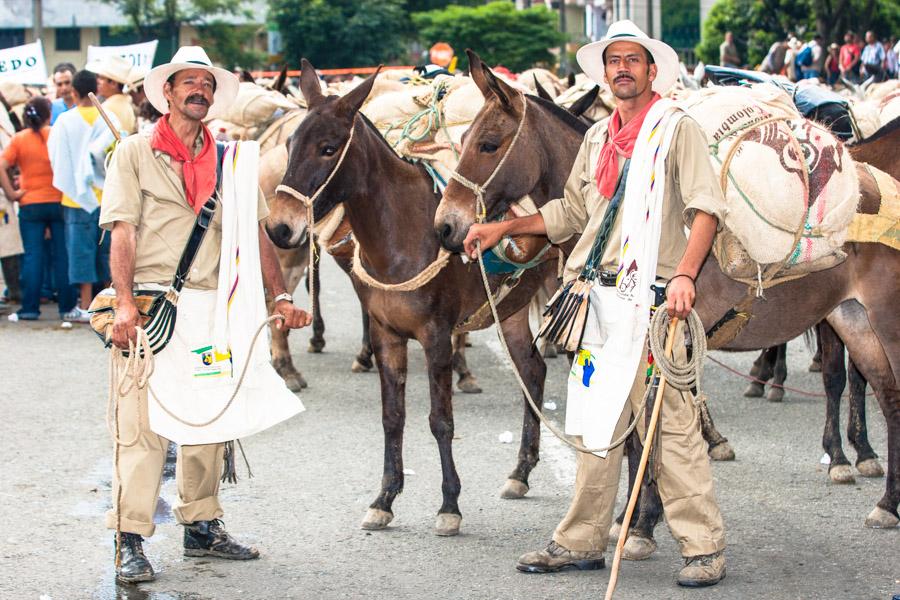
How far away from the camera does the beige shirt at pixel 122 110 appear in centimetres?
1335

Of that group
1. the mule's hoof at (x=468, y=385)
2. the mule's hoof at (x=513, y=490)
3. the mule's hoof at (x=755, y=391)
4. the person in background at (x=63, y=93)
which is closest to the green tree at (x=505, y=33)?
the person in background at (x=63, y=93)

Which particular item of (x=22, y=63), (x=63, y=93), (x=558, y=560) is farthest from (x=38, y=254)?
(x=558, y=560)

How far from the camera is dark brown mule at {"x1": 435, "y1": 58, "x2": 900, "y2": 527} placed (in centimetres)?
625

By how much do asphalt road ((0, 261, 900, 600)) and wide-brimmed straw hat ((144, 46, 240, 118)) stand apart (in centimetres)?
215

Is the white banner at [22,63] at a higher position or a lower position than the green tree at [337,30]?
lower

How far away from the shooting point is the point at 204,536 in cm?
616

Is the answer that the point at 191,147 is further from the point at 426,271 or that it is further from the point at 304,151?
the point at 426,271

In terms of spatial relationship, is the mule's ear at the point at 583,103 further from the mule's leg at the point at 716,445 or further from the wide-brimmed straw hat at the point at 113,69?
the wide-brimmed straw hat at the point at 113,69

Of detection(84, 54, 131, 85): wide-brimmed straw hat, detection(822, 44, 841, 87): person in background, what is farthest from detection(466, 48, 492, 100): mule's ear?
detection(822, 44, 841, 87): person in background

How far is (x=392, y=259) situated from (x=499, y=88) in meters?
1.11

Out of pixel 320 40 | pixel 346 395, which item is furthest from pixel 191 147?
pixel 320 40

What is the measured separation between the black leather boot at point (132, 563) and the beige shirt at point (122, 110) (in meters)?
8.08

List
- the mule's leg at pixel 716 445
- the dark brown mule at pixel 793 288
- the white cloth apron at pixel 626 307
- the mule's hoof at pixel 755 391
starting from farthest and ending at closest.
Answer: the mule's hoof at pixel 755 391 < the mule's leg at pixel 716 445 < the dark brown mule at pixel 793 288 < the white cloth apron at pixel 626 307

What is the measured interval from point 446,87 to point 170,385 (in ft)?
9.99
